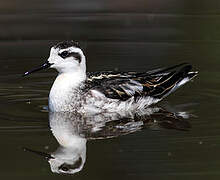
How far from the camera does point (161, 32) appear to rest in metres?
18.6

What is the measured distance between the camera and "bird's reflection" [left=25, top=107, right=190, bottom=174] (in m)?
10.3

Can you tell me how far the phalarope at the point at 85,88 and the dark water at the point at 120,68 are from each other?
16.6 inches

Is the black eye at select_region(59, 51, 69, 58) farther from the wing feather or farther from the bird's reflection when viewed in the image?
the bird's reflection

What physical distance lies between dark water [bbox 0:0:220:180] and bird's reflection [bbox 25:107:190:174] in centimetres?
12

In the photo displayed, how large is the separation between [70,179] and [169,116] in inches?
137

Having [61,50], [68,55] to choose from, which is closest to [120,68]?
[68,55]

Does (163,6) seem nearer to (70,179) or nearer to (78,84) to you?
(78,84)

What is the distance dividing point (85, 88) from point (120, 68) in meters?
2.71

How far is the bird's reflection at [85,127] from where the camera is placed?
A: 33.8 ft

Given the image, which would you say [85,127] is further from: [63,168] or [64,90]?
[63,168]

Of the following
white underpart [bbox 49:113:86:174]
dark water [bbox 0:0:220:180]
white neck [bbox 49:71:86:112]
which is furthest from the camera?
white neck [bbox 49:71:86:112]

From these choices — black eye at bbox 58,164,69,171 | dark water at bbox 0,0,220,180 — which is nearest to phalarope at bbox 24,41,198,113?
dark water at bbox 0,0,220,180

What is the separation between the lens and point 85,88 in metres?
12.8

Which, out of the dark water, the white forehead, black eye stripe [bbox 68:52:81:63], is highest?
the white forehead
